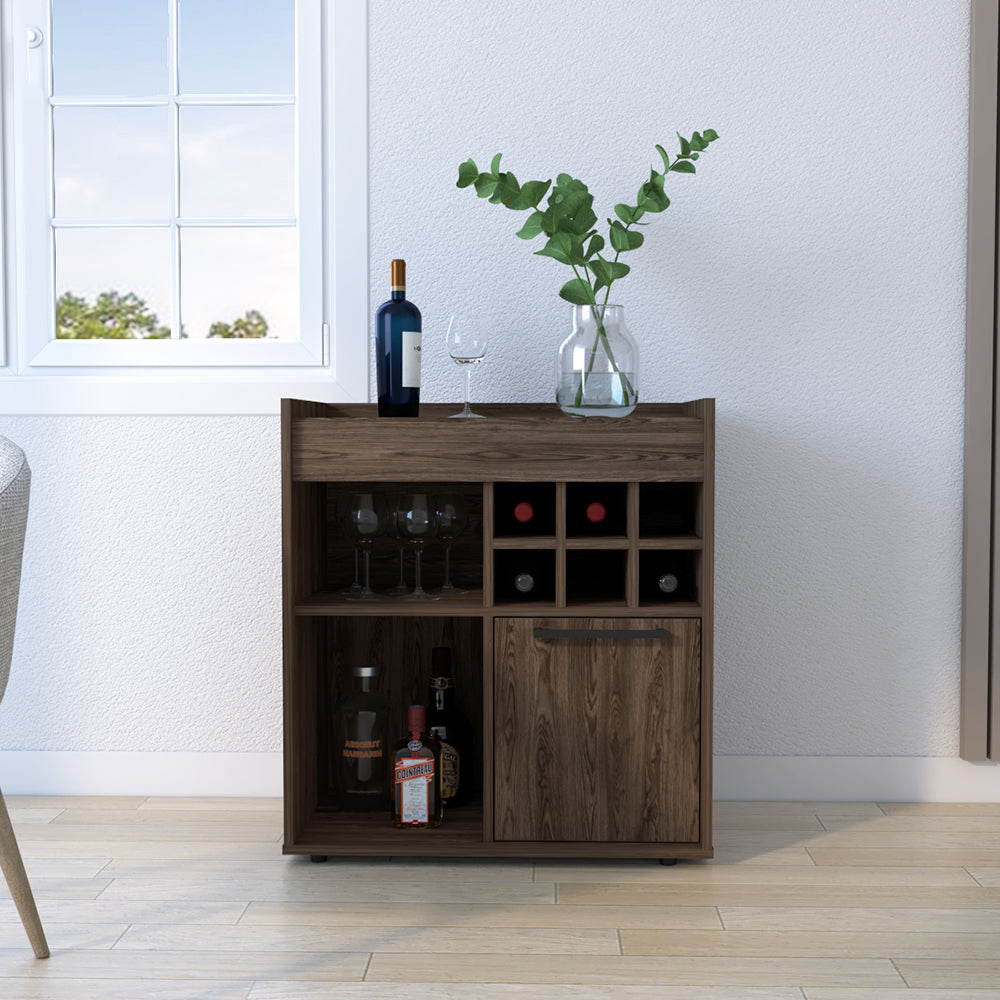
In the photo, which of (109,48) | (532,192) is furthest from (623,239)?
(109,48)

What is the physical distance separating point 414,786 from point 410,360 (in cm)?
83

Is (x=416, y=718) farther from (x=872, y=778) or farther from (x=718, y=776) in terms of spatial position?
(x=872, y=778)

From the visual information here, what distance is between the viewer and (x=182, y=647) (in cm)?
244

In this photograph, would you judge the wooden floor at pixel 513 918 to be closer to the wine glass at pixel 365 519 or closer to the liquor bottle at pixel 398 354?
the wine glass at pixel 365 519

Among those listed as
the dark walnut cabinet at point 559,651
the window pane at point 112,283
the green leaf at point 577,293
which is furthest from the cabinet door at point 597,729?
the window pane at point 112,283

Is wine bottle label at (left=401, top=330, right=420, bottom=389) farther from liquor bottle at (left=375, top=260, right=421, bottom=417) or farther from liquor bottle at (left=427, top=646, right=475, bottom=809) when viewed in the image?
liquor bottle at (left=427, top=646, right=475, bottom=809)

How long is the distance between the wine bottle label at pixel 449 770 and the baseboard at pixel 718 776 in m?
0.47

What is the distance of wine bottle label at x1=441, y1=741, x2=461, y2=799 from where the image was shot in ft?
7.06

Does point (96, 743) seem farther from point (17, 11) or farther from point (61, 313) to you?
point (17, 11)

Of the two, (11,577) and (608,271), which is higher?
(608,271)

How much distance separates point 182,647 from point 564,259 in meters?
1.24

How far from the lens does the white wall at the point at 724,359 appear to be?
2.33 metres

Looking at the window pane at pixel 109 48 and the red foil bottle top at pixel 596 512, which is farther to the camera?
the window pane at pixel 109 48

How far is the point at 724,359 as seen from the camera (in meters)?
2.37
